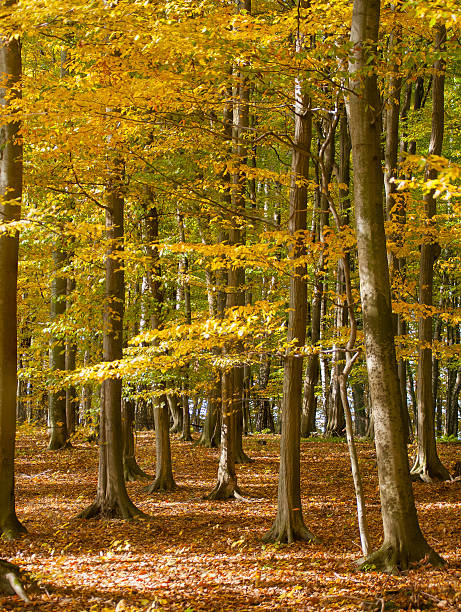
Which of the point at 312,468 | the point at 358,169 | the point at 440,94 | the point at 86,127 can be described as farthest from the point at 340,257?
the point at 312,468

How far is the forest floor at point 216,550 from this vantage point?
5.37m

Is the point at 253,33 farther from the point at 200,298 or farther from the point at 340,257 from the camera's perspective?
the point at 200,298

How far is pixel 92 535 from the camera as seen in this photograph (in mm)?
8547

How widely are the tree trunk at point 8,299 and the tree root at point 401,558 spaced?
4905 mm

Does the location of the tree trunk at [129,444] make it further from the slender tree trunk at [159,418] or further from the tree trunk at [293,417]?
the tree trunk at [293,417]

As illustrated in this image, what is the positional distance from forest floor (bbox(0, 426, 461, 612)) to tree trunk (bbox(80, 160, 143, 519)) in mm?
285

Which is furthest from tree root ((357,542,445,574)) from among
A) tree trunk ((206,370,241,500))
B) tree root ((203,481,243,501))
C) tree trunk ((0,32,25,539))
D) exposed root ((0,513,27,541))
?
tree root ((203,481,243,501))

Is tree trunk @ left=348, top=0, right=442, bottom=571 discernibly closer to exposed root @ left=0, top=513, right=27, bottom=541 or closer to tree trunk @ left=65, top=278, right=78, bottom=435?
exposed root @ left=0, top=513, right=27, bottom=541

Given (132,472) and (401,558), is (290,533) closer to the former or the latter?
(401,558)

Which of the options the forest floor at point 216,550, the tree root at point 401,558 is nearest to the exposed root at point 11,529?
the forest floor at point 216,550

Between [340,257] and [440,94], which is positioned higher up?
[440,94]

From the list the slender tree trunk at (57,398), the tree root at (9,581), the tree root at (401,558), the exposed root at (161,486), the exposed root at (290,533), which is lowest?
the exposed root at (161,486)

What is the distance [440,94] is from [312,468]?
8.84 m

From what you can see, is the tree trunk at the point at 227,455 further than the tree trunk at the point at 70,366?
No
